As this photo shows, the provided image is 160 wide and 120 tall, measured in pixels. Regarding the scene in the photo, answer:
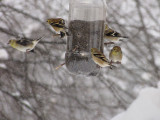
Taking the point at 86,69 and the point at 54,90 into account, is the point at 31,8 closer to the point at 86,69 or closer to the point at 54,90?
the point at 54,90

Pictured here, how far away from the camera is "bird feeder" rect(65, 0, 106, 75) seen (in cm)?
326

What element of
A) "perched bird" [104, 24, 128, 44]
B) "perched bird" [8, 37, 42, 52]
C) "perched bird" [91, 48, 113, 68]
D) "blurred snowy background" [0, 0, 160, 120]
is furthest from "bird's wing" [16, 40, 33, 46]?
"blurred snowy background" [0, 0, 160, 120]

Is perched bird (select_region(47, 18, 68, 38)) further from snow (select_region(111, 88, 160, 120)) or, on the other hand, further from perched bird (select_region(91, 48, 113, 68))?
snow (select_region(111, 88, 160, 120))

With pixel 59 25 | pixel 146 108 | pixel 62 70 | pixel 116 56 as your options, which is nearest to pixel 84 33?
pixel 59 25

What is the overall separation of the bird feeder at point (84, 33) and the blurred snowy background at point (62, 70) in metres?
2.33

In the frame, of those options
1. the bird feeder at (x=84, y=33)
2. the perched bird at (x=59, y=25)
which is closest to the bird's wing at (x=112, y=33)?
the bird feeder at (x=84, y=33)

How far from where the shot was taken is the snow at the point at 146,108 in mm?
5090

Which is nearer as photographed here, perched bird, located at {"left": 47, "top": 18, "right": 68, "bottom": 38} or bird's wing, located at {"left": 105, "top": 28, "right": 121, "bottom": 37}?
perched bird, located at {"left": 47, "top": 18, "right": 68, "bottom": 38}

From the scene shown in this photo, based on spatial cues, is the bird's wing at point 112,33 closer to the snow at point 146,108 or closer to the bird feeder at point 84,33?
the bird feeder at point 84,33

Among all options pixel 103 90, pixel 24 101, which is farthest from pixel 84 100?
pixel 24 101

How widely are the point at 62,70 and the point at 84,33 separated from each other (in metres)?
3.11

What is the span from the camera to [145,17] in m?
6.12

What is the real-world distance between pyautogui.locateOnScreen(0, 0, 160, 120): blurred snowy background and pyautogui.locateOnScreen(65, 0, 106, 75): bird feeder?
2.33 m

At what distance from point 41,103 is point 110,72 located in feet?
6.45
